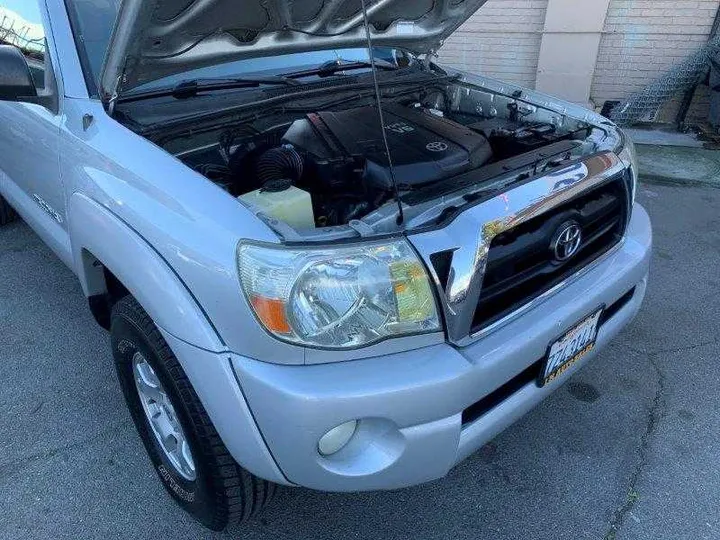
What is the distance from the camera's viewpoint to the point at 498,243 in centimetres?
167

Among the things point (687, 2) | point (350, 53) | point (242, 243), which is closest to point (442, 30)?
point (350, 53)

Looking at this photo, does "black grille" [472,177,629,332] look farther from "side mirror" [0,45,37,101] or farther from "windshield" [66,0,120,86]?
"side mirror" [0,45,37,101]

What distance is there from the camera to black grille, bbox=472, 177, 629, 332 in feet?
5.47

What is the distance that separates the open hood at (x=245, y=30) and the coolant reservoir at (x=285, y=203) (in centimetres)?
64

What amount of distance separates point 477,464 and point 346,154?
1.30 metres

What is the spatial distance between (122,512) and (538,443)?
159 centimetres

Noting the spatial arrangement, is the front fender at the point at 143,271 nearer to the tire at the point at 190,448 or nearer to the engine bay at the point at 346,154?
the tire at the point at 190,448

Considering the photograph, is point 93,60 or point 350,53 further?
point 350,53

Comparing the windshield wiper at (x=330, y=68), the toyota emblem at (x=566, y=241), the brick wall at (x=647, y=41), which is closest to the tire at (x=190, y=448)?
the toyota emblem at (x=566, y=241)

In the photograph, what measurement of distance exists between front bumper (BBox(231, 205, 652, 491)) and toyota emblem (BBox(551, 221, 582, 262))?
221 mm

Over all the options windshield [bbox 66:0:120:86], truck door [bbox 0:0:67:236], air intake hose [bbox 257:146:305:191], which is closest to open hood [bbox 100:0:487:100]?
windshield [bbox 66:0:120:86]

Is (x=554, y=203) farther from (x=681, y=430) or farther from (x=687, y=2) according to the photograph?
(x=687, y=2)

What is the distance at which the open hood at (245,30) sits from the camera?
1.86 meters

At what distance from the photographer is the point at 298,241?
4.66ft
